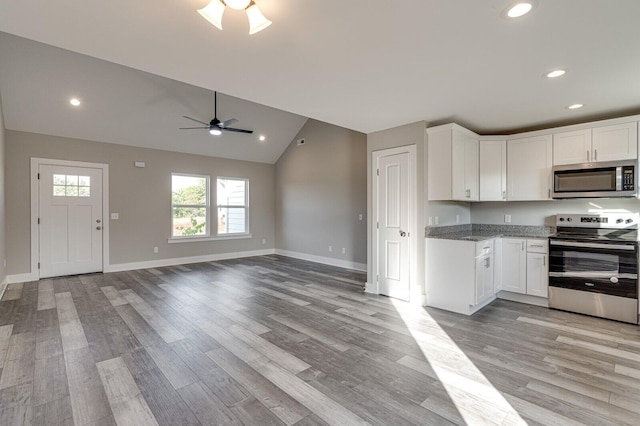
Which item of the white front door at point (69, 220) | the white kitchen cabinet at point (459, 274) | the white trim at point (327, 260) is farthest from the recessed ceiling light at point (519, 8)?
the white front door at point (69, 220)

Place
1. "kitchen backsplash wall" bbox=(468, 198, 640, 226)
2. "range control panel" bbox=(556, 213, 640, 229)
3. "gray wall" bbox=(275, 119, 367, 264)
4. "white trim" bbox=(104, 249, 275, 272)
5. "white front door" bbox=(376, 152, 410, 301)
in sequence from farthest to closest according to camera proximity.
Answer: "gray wall" bbox=(275, 119, 367, 264) < "white trim" bbox=(104, 249, 275, 272) < "white front door" bbox=(376, 152, 410, 301) < "kitchen backsplash wall" bbox=(468, 198, 640, 226) < "range control panel" bbox=(556, 213, 640, 229)

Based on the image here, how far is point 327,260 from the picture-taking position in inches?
273

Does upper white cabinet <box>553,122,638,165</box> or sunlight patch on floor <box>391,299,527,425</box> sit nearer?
sunlight patch on floor <box>391,299,527,425</box>

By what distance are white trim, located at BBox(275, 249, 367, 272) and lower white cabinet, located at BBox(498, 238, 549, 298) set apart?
8.41 ft

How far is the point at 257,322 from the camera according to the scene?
3410 mm

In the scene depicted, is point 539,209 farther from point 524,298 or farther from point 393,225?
point 393,225

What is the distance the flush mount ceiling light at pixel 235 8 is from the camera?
1729 mm

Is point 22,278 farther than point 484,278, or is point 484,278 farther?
point 22,278

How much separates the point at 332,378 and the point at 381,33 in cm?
253

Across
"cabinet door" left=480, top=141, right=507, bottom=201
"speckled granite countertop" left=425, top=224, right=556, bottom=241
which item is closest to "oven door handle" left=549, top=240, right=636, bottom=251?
"speckled granite countertop" left=425, top=224, right=556, bottom=241

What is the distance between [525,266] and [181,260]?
6.65 metres

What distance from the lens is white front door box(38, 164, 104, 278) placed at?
5477 mm

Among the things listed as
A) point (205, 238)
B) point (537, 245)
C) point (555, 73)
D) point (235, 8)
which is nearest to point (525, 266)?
point (537, 245)

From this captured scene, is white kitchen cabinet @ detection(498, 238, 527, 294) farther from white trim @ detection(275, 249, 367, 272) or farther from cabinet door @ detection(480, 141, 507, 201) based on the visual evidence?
white trim @ detection(275, 249, 367, 272)
